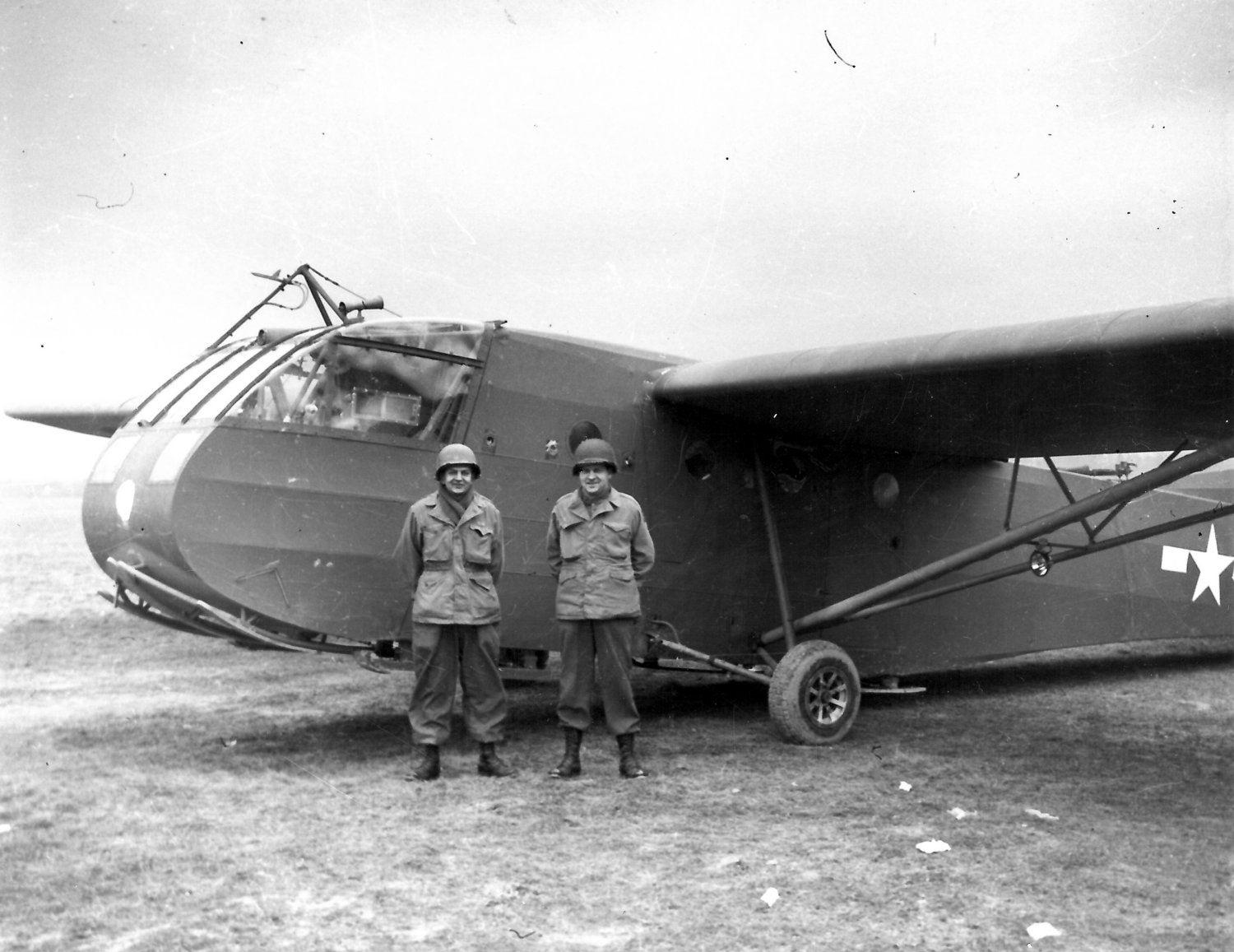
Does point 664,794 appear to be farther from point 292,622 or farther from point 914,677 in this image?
point 914,677

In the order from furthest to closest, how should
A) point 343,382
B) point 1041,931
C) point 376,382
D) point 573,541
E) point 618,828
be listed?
point 376,382 → point 343,382 → point 573,541 → point 618,828 → point 1041,931

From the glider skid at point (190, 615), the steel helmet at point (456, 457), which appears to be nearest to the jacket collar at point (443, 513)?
the steel helmet at point (456, 457)

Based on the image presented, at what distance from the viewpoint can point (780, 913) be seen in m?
4.39

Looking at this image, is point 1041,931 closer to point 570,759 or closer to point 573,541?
point 570,759

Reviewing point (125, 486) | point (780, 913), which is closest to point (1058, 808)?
point (780, 913)

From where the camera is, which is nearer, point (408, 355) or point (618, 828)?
point (618, 828)

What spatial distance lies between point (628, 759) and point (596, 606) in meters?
0.90

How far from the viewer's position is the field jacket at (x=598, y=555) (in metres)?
6.84

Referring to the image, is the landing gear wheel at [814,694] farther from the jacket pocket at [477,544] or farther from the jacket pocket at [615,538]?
the jacket pocket at [477,544]

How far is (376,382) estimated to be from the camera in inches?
283

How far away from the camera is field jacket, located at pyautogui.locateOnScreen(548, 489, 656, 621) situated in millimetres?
6840

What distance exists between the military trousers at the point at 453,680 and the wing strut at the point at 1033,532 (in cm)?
246

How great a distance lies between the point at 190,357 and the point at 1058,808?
19.0 ft

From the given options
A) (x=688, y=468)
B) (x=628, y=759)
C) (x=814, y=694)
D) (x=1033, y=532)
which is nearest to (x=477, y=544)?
(x=628, y=759)
